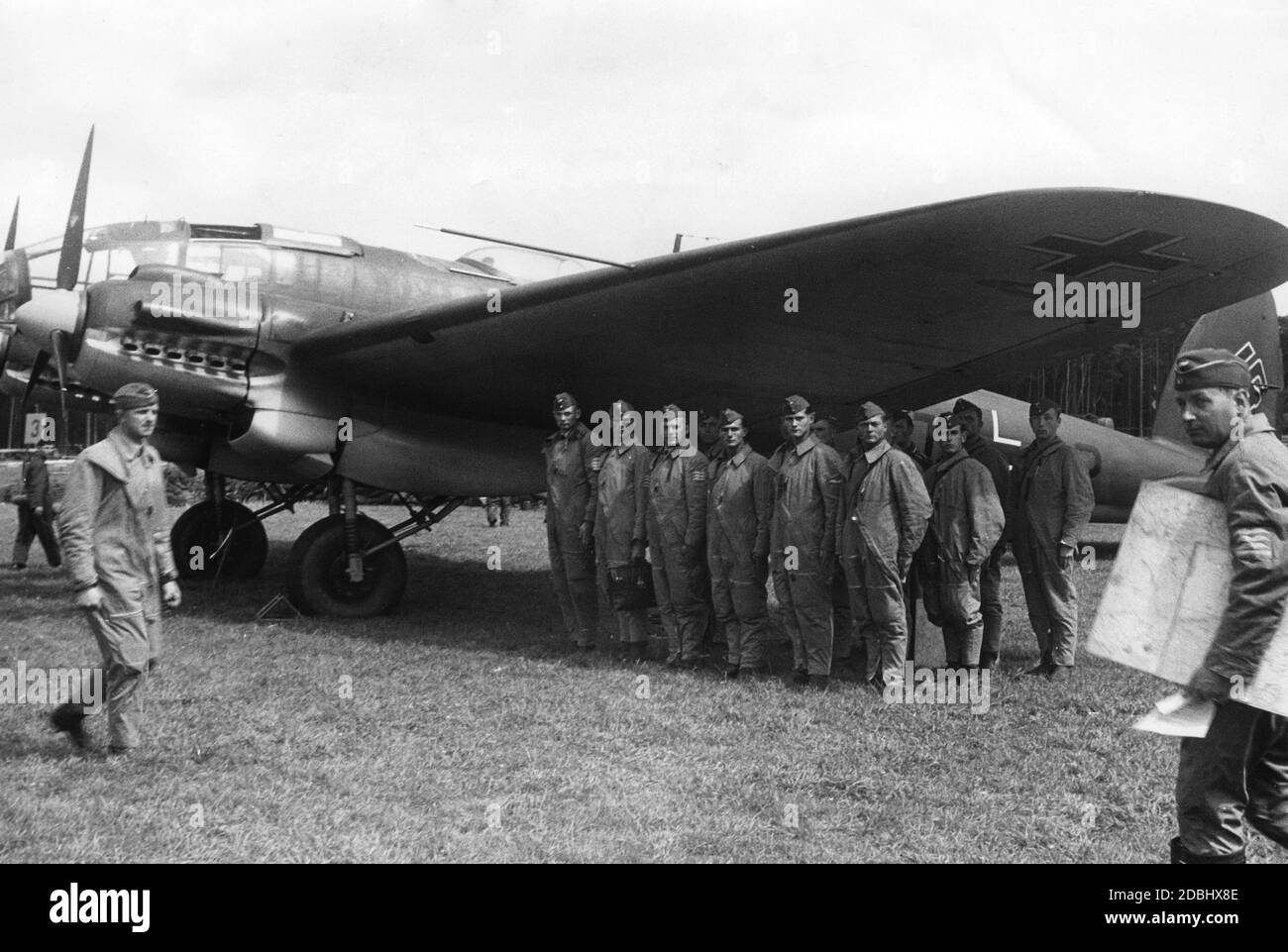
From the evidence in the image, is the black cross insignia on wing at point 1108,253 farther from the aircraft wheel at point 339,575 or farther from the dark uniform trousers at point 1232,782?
the aircraft wheel at point 339,575

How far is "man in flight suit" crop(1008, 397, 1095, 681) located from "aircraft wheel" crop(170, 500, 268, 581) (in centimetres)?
795

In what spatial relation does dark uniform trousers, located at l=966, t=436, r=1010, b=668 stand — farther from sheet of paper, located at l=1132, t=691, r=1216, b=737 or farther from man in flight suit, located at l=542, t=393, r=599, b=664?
sheet of paper, located at l=1132, t=691, r=1216, b=737

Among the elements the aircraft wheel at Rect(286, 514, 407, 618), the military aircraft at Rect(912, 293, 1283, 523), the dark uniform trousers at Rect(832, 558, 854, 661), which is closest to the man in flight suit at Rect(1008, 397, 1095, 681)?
the dark uniform trousers at Rect(832, 558, 854, 661)

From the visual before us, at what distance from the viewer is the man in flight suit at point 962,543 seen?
6.62 meters

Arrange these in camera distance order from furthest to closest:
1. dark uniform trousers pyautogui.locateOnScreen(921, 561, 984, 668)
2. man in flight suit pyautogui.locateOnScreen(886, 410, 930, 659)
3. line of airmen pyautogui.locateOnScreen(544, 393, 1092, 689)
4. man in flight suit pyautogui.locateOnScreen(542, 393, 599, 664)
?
man in flight suit pyautogui.locateOnScreen(542, 393, 599, 664) → man in flight suit pyautogui.locateOnScreen(886, 410, 930, 659) → dark uniform trousers pyautogui.locateOnScreen(921, 561, 984, 668) → line of airmen pyautogui.locateOnScreen(544, 393, 1092, 689)

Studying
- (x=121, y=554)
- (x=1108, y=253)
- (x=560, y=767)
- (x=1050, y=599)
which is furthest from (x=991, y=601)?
(x=121, y=554)

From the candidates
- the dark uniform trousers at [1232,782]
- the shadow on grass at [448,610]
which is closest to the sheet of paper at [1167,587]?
the dark uniform trousers at [1232,782]

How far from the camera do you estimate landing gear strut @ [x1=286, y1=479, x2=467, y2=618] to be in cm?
852

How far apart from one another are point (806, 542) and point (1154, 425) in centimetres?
967

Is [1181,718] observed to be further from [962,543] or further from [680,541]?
[680,541]

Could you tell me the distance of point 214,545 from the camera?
11344 mm

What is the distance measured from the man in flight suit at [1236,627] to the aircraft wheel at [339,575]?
6.94 meters

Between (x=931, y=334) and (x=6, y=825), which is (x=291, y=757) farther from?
(x=931, y=334)
